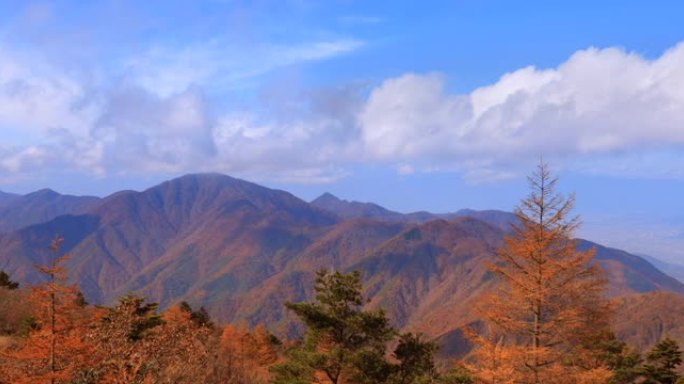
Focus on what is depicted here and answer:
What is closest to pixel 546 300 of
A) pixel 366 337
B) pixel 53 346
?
pixel 366 337

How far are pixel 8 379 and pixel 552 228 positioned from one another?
65.3ft

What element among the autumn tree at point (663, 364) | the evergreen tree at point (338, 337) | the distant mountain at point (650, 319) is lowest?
the distant mountain at point (650, 319)

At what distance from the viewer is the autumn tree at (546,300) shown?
67.8 ft

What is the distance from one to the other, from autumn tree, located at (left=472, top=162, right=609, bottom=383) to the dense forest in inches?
1.6

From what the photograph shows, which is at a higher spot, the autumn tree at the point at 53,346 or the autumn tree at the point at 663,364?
the autumn tree at the point at 53,346

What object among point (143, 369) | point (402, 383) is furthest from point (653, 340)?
point (143, 369)

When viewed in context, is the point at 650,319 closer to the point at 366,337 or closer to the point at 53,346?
the point at 366,337

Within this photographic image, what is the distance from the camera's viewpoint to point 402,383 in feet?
82.3

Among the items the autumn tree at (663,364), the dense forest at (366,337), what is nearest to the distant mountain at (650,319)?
the autumn tree at (663,364)

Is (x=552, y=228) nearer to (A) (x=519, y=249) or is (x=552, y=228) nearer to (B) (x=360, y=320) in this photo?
(A) (x=519, y=249)

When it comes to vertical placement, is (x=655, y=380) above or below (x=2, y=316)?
below

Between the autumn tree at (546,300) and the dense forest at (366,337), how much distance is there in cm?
4

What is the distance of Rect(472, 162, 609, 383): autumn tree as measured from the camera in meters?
20.7

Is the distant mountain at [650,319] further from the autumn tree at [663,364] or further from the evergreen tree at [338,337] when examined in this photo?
the evergreen tree at [338,337]
